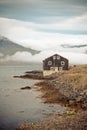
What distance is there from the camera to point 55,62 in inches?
1313

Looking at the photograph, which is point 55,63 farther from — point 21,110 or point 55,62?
point 21,110

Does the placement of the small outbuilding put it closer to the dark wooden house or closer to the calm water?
the dark wooden house

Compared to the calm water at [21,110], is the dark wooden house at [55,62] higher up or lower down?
higher up

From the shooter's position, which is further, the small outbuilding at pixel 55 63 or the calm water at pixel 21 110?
the small outbuilding at pixel 55 63

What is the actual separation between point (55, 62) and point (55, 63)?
102 millimetres

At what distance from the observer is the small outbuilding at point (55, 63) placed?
109ft

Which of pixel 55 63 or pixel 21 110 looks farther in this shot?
pixel 55 63

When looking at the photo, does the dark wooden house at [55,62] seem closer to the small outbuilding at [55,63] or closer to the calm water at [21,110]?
the small outbuilding at [55,63]

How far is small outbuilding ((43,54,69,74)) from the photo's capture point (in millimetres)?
33281

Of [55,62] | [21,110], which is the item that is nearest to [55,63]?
[55,62]

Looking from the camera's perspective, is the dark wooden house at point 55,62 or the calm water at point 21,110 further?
the dark wooden house at point 55,62

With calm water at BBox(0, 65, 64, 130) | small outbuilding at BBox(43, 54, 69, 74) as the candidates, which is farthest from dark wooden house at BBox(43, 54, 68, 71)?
calm water at BBox(0, 65, 64, 130)

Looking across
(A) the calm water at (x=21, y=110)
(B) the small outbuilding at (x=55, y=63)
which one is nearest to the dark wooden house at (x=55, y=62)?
(B) the small outbuilding at (x=55, y=63)

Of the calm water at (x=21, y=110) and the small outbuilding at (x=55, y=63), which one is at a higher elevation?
the small outbuilding at (x=55, y=63)
